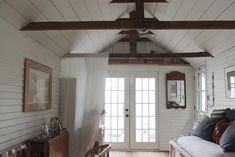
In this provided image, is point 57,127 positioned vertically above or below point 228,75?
below

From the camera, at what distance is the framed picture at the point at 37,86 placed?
3771 mm

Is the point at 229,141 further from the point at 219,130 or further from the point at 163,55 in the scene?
the point at 163,55

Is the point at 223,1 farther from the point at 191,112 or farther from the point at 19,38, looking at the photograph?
the point at 191,112

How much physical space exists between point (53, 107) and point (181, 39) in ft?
9.58

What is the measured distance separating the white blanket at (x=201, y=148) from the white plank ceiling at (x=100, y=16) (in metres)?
1.71

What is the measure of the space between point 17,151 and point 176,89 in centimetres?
488

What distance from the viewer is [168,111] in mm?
7340

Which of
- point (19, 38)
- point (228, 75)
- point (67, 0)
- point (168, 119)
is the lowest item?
point (168, 119)

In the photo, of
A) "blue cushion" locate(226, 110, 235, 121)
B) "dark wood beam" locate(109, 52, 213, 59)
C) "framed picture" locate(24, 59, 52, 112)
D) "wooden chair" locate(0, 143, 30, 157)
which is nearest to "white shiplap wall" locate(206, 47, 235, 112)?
"dark wood beam" locate(109, 52, 213, 59)

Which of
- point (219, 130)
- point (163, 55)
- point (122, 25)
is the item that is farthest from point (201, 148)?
point (163, 55)

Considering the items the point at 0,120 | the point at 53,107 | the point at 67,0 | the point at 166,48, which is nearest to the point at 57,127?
the point at 53,107

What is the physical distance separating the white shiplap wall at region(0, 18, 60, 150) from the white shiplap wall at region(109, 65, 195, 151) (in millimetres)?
3651

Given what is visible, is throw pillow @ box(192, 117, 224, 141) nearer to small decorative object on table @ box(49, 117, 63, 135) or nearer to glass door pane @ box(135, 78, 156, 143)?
small decorative object on table @ box(49, 117, 63, 135)

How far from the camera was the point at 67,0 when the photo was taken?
3.48 m
